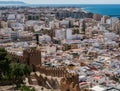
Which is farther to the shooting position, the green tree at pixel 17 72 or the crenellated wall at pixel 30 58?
the crenellated wall at pixel 30 58

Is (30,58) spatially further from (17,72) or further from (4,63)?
(4,63)

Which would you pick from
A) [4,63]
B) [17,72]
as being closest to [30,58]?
[17,72]

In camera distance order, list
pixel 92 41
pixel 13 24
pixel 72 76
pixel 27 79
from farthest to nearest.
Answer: pixel 13 24 < pixel 92 41 < pixel 27 79 < pixel 72 76

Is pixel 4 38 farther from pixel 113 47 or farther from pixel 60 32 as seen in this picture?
pixel 113 47

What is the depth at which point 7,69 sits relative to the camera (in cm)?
2581

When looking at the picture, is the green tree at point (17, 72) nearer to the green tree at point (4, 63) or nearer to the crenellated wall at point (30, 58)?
the green tree at point (4, 63)

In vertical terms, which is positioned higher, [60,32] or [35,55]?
[35,55]

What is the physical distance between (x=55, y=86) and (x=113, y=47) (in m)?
47.5

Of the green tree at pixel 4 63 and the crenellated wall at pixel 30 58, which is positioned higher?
the green tree at pixel 4 63

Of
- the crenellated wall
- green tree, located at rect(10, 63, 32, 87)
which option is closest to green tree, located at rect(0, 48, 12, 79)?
green tree, located at rect(10, 63, 32, 87)

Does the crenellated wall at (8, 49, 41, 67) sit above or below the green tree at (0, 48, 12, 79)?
below

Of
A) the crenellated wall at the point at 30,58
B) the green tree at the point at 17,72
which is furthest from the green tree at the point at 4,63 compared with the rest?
the crenellated wall at the point at 30,58

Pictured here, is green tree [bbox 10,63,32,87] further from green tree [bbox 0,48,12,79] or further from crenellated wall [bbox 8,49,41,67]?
crenellated wall [bbox 8,49,41,67]

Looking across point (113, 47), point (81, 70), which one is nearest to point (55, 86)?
point (81, 70)
